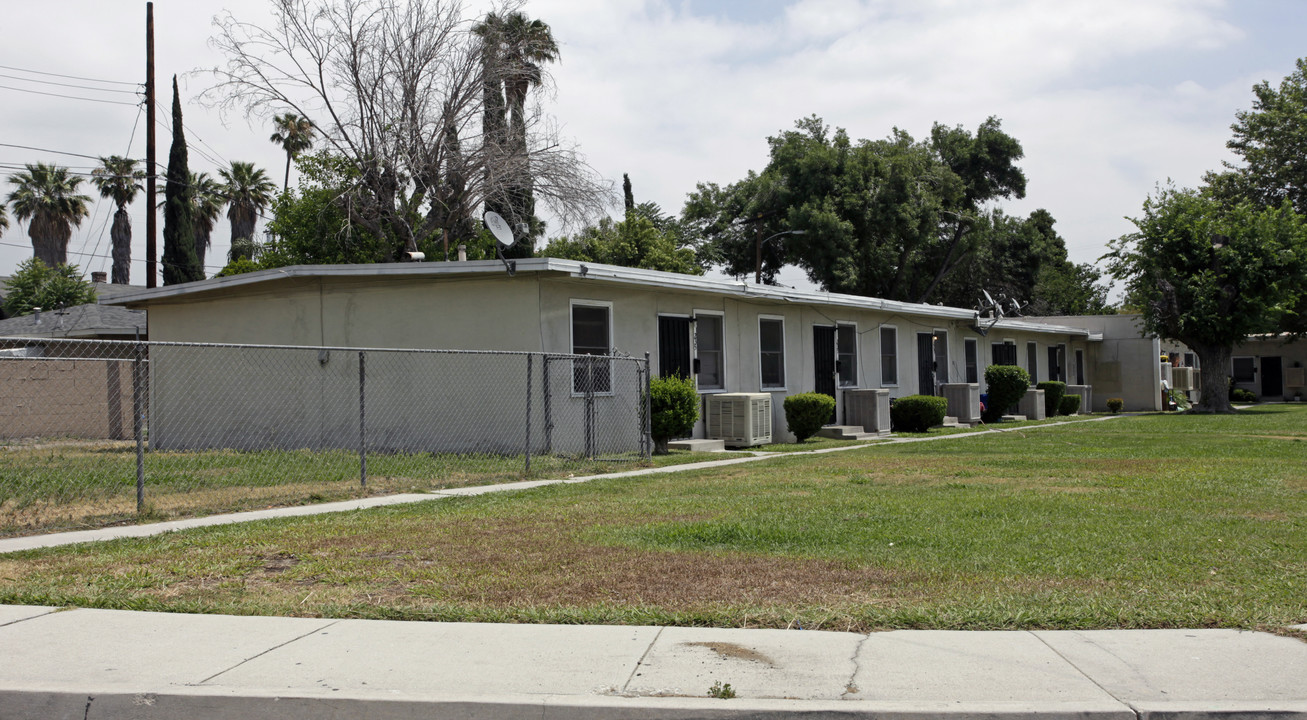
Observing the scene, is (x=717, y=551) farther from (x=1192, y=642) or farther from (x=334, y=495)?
(x=334, y=495)

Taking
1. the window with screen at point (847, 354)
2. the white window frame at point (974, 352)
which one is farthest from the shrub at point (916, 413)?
the white window frame at point (974, 352)

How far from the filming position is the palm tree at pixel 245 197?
46250mm

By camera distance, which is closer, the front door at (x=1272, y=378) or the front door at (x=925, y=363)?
the front door at (x=925, y=363)

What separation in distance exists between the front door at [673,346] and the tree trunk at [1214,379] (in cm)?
2107

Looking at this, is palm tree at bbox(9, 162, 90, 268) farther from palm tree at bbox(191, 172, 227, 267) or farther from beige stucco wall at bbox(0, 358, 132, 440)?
beige stucco wall at bbox(0, 358, 132, 440)

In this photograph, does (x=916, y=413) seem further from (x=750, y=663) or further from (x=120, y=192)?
(x=120, y=192)

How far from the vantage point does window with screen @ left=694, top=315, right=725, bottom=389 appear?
18250 mm

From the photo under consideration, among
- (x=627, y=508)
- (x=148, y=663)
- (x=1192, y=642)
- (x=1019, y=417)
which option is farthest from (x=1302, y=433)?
(x=148, y=663)

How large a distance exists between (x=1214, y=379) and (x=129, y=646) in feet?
107

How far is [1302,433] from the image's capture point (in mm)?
20094

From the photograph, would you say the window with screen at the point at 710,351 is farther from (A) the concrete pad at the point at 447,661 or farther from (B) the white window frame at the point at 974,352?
(A) the concrete pad at the point at 447,661

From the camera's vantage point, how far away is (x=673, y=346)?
1738 cm

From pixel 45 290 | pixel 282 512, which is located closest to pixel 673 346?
pixel 282 512

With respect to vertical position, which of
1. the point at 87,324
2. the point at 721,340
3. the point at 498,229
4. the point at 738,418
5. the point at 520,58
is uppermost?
the point at 520,58
